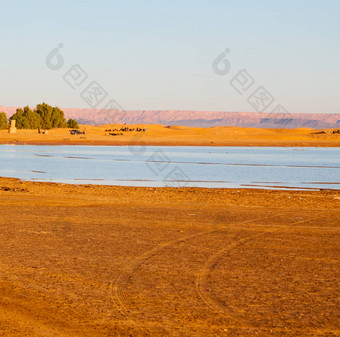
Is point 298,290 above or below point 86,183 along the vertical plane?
below

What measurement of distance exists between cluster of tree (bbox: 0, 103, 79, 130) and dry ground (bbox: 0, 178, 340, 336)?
4432 inches

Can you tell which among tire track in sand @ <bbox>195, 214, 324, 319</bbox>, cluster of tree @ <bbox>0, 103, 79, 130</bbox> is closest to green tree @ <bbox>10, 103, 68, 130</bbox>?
cluster of tree @ <bbox>0, 103, 79, 130</bbox>

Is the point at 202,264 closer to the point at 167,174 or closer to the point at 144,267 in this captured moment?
the point at 144,267

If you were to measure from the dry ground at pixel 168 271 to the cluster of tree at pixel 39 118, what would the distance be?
11258 cm

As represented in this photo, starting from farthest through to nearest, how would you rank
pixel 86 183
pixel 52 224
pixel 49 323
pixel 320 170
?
pixel 320 170, pixel 86 183, pixel 52 224, pixel 49 323

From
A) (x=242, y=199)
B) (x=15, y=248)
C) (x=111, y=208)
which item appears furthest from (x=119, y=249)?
(x=242, y=199)

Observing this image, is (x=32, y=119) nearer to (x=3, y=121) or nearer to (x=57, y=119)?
(x=57, y=119)

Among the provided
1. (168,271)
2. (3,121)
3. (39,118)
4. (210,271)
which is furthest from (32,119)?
(210,271)

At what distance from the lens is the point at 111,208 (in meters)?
18.2

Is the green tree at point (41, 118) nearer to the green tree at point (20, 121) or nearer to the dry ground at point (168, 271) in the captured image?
the green tree at point (20, 121)

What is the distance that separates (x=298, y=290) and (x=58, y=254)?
14.5ft

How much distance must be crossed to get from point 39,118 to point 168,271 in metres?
125

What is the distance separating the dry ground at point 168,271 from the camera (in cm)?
704

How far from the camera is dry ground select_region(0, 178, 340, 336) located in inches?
277
